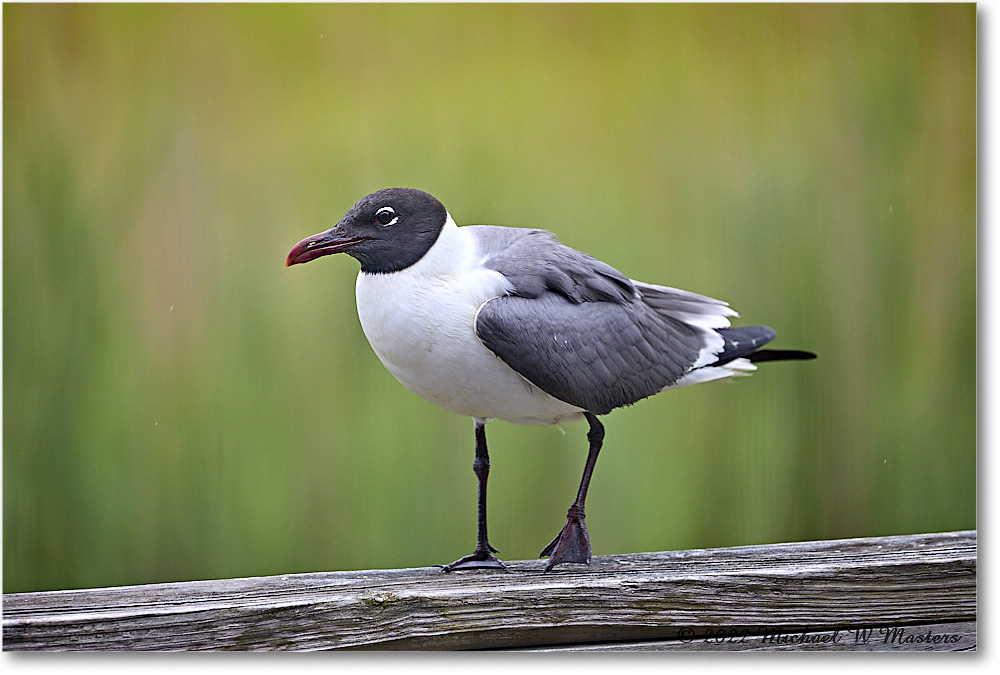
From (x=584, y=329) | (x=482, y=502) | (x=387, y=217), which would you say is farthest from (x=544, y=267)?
(x=482, y=502)

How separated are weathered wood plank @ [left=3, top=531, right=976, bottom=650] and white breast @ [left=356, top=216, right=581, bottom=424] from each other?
0.90 feet

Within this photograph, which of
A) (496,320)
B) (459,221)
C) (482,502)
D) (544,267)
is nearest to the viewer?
(496,320)

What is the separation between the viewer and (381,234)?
1.57m

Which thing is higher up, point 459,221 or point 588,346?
point 459,221

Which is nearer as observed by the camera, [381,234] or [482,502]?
[381,234]

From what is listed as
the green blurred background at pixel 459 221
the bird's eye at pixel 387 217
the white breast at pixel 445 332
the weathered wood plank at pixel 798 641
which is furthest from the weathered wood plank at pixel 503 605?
the bird's eye at pixel 387 217

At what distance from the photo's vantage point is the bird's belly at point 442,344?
1.53 meters

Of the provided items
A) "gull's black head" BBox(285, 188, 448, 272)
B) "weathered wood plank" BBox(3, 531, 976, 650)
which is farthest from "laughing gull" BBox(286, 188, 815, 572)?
"weathered wood plank" BBox(3, 531, 976, 650)

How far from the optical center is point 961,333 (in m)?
2.00

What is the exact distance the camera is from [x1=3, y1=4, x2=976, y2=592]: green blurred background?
1.98 m

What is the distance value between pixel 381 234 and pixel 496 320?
225 millimetres

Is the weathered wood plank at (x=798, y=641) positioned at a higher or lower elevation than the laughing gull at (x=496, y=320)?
lower

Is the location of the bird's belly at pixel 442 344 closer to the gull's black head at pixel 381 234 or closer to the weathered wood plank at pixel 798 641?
the gull's black head at pixel 381 234

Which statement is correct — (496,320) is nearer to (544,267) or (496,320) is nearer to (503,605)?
(544,267)
